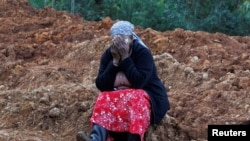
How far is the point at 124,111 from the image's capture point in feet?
14.6

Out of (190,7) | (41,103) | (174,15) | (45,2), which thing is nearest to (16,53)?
(41,103)

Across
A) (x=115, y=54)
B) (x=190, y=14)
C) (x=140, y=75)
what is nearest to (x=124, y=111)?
(x=140, y=75)

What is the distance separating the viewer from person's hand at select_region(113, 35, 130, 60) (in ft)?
14.4

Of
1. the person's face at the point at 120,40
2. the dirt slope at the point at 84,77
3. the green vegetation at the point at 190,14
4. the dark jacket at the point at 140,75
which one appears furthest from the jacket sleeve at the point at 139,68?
the green vegetation at the point at 190,14

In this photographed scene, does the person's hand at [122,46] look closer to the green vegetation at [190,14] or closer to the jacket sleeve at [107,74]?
the jacket sleeve at [107,74]

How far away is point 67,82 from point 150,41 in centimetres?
141

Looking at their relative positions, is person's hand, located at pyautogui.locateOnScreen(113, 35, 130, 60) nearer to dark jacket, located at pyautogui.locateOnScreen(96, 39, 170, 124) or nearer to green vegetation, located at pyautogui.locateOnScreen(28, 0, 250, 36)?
dark jacket, located at pyautogui.locateOnScreen(96, 39, 170, 124)

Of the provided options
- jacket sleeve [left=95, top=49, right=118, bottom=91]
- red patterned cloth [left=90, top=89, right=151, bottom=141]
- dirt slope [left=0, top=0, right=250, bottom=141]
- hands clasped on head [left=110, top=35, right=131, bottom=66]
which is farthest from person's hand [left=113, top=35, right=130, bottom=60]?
dirt slope [left=0, top=0, right=250, bottom=141]

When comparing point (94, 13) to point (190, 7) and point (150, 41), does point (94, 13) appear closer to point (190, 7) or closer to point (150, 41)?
point (190, 7)

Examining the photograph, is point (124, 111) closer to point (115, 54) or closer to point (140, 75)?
point (140, 75)

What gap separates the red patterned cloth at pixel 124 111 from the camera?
436cm

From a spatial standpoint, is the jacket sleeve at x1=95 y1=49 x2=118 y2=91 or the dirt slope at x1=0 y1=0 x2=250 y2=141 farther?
the dirt slope at x1=0 y1=0 x2=250 y2=141

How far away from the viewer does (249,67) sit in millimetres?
6059

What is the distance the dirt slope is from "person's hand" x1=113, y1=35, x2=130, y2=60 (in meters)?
0.70
